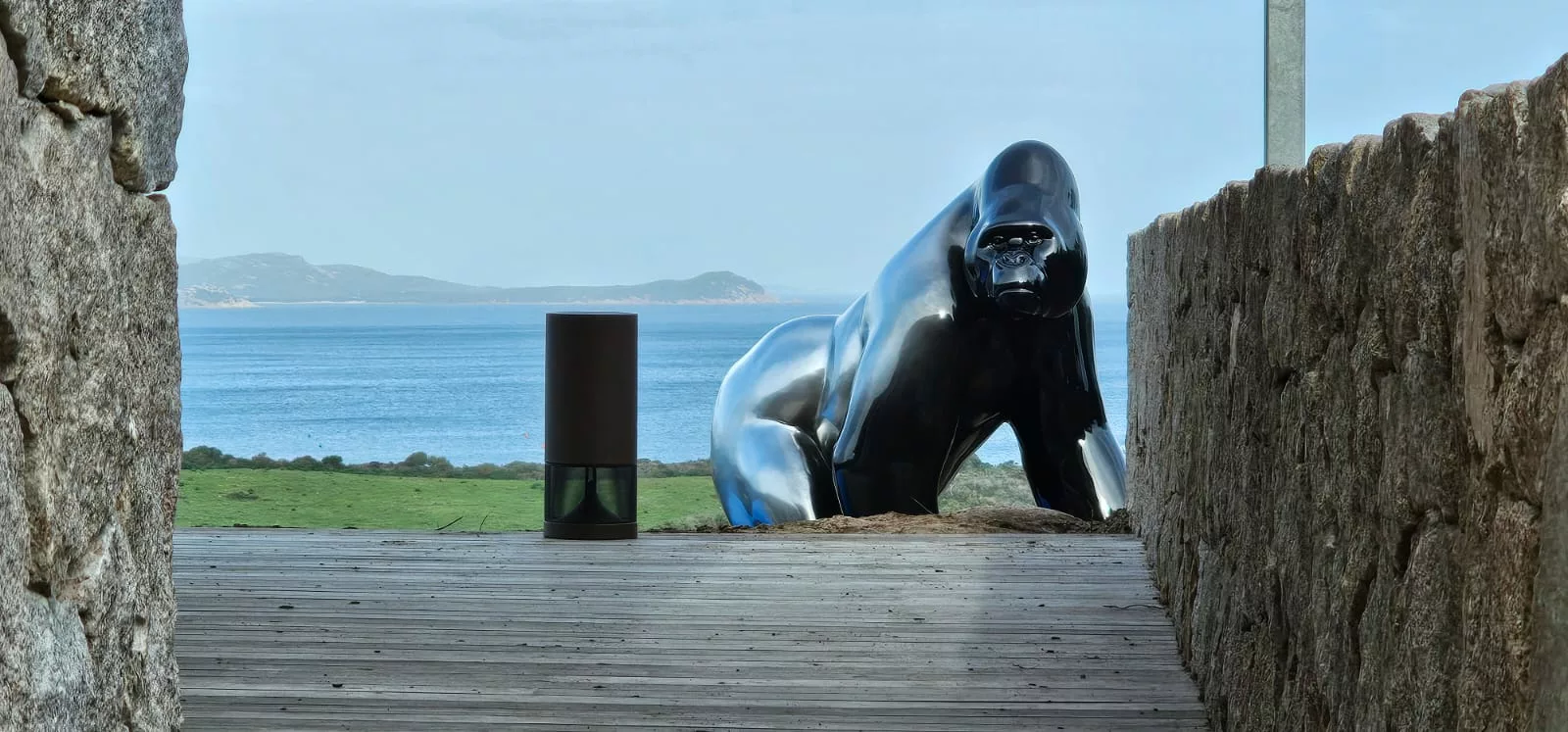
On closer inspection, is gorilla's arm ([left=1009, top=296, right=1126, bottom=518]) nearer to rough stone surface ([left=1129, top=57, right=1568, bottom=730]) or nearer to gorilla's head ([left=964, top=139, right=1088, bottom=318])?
gorilla's head ([left=964, top=139, right=1088, bottom=318])

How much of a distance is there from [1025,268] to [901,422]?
0.89m

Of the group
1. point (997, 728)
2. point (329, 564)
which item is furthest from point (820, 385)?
point (997, 728)

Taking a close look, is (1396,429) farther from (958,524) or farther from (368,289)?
(368,289)

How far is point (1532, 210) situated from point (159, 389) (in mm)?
1865

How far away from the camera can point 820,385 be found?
7.29 m

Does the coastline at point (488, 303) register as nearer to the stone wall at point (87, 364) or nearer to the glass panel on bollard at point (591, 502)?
the glass panel on bollard at point (591, 502)

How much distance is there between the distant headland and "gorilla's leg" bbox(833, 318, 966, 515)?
2262cm

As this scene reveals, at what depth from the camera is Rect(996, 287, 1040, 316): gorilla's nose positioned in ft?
19.8

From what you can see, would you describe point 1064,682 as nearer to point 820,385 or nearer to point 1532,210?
point 1532,210

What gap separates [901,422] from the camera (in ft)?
21.2

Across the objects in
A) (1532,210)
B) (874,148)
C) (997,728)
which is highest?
(874,148)

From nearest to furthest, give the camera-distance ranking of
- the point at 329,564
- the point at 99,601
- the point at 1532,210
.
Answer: the point at 1532,210 → the point at 99,601 → the point at 329,564

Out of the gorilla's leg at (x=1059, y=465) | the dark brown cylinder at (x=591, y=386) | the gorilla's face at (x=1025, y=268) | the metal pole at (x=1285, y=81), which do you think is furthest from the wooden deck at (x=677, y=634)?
the metal pole at (x=1285, y=81)

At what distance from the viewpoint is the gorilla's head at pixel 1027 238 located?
6.05 meters
